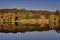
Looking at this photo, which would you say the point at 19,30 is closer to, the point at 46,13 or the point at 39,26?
the point at 39,26

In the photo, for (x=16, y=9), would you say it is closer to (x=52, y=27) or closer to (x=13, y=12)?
(x=13, y=12)

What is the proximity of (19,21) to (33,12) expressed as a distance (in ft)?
1.42

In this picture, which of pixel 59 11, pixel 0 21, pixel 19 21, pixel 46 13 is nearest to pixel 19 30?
pixel 19 21

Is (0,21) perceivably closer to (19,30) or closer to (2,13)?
(2,13)

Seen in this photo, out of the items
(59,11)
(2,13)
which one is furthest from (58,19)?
(2,13)

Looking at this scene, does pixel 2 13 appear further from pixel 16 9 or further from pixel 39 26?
pixel 39 26

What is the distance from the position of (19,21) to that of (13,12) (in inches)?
11.1

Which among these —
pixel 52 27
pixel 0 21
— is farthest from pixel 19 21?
pixel 52 27

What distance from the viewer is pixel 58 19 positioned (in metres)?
4.79

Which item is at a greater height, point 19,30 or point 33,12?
point 33,12

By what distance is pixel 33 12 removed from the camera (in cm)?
475

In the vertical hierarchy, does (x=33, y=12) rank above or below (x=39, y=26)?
above

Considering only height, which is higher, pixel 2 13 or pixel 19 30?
pixel 2 13

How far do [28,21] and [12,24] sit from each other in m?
0.39
